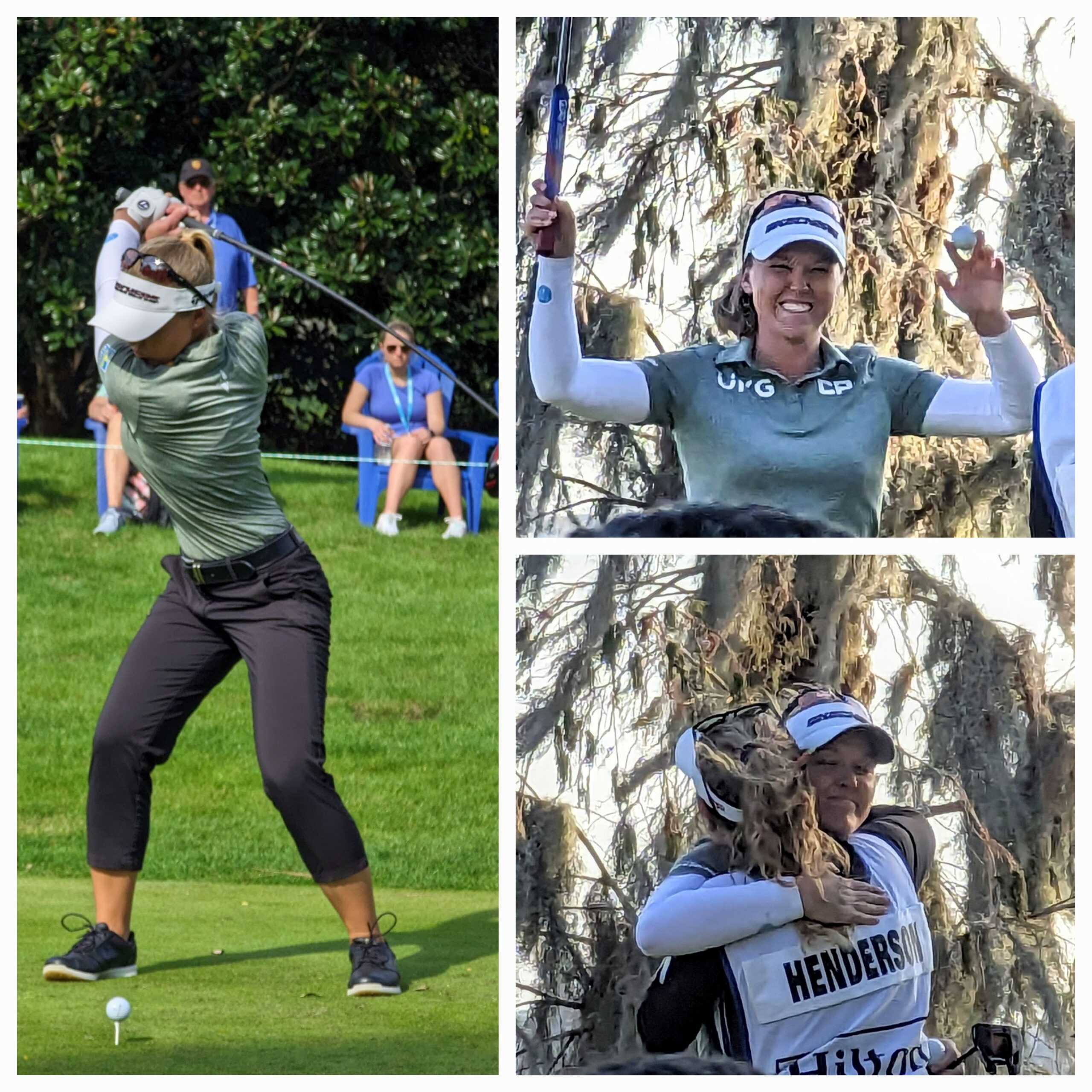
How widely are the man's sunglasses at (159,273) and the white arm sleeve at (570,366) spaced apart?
0.76 m

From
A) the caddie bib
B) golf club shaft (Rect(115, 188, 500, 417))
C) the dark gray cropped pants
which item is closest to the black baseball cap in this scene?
golf club shaft (Rect(115, 188, 500, 417))

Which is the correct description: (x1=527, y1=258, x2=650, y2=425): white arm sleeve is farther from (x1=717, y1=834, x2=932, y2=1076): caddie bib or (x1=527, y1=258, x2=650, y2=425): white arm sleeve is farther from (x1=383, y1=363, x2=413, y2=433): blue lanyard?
(x1=717, y1=834, x2=932, y2=1076): caddie bib

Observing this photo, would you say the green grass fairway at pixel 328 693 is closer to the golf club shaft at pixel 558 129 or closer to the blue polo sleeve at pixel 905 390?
the golf club shaft at pixel 558 129

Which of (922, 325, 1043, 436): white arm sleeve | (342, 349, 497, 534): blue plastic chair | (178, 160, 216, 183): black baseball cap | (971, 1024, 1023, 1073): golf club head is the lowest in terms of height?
(971, 1024, 1023, 1073): golf club head

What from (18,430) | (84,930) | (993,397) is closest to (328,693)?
(84,930)

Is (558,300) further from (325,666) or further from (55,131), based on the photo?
(55,131)

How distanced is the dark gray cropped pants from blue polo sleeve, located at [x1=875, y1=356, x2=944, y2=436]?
1.36m

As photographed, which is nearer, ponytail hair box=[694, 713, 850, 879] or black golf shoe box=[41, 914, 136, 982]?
ponytail hair box=[694, 713, 850, 879]

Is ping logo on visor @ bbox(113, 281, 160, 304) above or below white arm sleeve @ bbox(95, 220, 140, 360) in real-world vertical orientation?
below

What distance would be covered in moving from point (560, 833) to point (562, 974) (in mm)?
319

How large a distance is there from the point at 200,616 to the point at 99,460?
0.63 m

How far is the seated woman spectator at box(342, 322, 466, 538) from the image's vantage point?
4.50 metres

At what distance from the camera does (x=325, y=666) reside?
4.19 metres

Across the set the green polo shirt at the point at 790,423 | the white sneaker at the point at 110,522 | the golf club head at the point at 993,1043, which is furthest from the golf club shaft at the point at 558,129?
Result: the golf club head at the point at 993,1043
